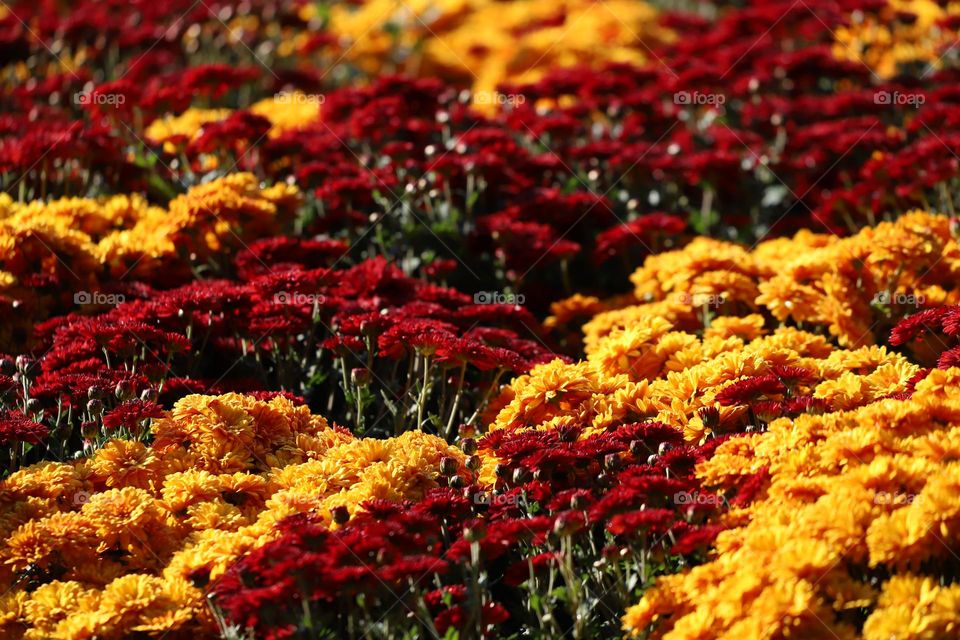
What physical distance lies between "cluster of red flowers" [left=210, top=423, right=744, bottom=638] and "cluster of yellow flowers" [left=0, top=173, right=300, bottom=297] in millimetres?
2284

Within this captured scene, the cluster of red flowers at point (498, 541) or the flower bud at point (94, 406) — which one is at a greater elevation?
the flower bud at point (94, 406)

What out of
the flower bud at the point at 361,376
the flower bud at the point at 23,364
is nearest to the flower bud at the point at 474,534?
the flower bud at the point at 361,376

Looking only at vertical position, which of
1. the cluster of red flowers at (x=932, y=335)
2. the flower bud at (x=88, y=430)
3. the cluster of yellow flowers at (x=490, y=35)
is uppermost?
the cluster of yellow flowers at (x=490, y=35)

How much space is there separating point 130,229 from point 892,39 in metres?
6.20

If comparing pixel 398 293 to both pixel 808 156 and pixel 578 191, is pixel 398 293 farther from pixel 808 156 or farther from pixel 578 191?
pixel 808 156

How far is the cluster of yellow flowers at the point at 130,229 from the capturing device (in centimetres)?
581

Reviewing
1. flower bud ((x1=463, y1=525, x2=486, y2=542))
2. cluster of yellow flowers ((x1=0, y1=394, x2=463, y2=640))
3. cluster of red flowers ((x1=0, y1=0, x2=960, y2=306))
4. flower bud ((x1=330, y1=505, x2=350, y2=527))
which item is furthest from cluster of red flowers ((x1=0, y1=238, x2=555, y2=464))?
flower bud ((x1=463, y1=525, x2=486, y2=542))

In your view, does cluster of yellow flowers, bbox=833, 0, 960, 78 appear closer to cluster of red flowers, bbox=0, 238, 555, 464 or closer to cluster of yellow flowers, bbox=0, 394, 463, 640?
cluster of red flowers, bbox=0, 238, 555, 464

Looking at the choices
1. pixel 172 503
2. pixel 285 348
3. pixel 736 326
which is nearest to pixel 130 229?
pixel 285 348

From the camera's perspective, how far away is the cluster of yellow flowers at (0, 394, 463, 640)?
3.78 metres

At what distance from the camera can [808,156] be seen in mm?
7871

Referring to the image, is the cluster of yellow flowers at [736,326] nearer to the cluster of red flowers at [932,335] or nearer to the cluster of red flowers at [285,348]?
the cluster of red flowers at [932,335]

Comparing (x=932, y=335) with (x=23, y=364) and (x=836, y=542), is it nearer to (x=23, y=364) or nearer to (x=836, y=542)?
(x=836, y=542)

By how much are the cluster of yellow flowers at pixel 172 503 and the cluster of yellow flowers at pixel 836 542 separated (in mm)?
1107
